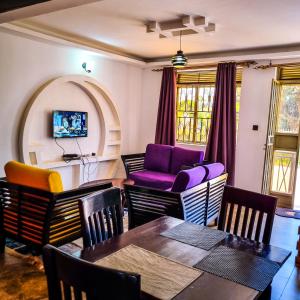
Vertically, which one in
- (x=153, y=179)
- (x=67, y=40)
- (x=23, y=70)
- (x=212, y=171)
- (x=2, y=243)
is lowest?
(x=2, y=243)

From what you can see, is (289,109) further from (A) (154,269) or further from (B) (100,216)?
(A) (154,269)

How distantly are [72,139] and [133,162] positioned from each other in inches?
44.0

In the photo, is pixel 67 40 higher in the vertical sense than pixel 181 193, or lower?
higher

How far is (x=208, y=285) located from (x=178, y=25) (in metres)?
3.17

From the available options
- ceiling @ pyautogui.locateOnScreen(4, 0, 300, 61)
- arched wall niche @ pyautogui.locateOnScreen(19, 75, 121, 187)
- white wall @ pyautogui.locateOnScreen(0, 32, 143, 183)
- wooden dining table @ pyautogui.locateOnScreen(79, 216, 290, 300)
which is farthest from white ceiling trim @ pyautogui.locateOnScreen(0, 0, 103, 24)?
wooden dining table @ pyautogui.locateOnScreen(79, 216, 290, 300)

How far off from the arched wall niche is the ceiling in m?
0.86

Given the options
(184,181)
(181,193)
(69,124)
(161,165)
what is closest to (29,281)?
(181,193)

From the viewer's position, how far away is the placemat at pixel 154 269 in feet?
3.95

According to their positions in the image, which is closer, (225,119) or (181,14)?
(181,14)

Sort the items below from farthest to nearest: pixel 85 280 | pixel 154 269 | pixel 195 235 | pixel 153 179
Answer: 1. pixel 153 179
2. pixel 195 235
3. pixel 154 269
4. pixel 85 280

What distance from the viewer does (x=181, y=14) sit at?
11.2 feet

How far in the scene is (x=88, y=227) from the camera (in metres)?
1.72

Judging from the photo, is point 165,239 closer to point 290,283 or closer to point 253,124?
point 290,283

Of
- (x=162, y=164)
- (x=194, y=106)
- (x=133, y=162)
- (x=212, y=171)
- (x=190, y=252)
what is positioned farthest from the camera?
(x=194, y=106)
